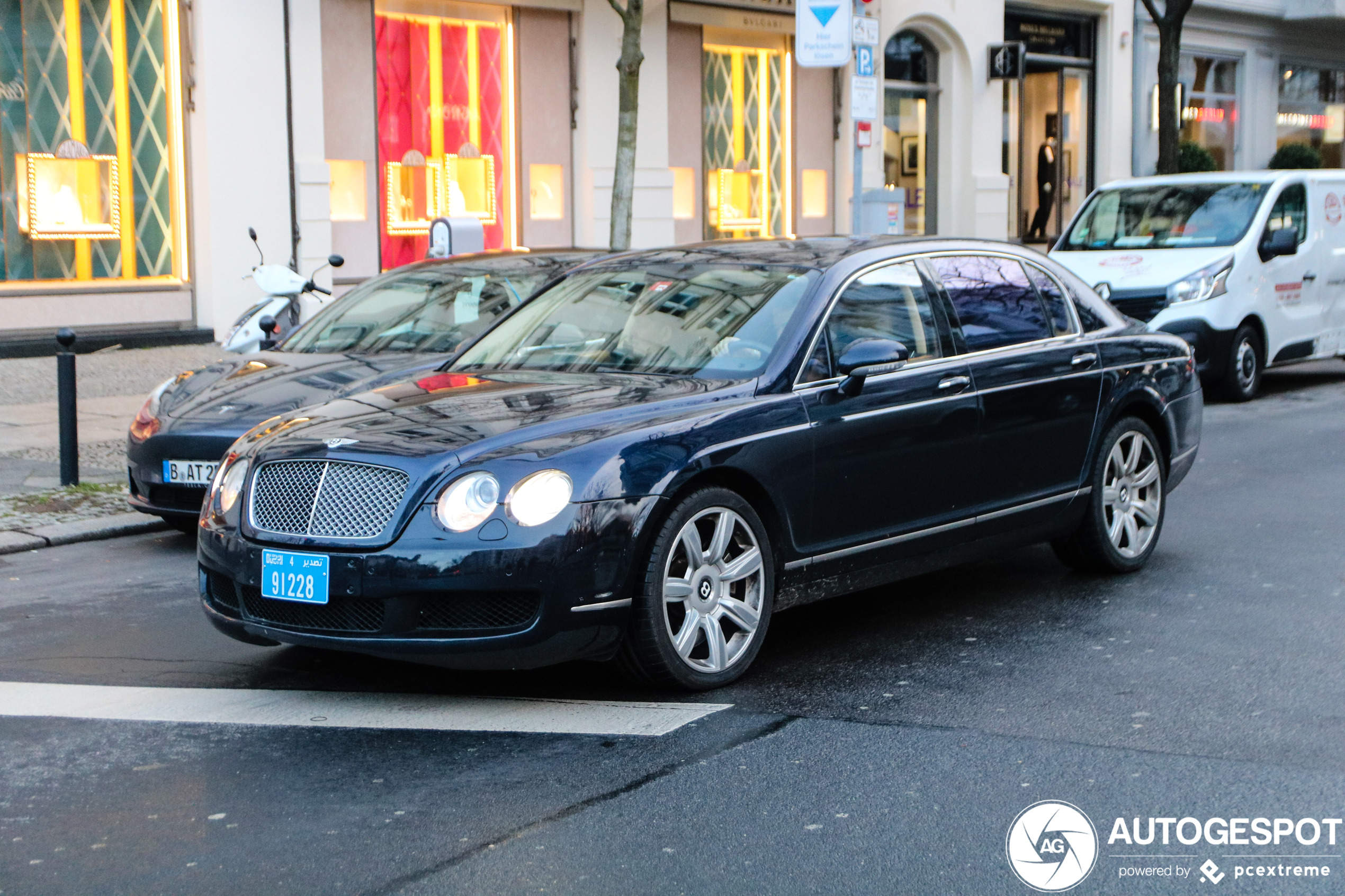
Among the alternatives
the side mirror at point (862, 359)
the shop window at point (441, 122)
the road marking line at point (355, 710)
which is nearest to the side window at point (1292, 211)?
the shop window at point (441, 122)

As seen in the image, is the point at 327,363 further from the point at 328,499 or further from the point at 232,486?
the point at 328,499

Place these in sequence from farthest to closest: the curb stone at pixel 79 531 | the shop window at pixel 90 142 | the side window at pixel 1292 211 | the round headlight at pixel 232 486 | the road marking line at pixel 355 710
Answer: the shop window at pixel 90 142, the side window at pixel 1292 211, the curb stone at pixel 79 531, the round headlight at pixel 232 486, the road marking line at pixel 355 710

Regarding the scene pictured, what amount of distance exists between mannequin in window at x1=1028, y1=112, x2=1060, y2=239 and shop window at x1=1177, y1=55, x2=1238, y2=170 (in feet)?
12.4

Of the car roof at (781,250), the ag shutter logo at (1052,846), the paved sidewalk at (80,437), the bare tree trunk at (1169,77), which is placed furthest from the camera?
the bare tree trunk at (1169,77)

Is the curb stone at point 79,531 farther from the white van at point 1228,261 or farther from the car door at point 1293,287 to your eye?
the car door at point 1293,287

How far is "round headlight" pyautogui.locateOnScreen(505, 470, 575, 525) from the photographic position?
16.3 ft

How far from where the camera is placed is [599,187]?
810 inches

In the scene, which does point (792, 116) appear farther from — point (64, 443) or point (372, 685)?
point (372, 685)

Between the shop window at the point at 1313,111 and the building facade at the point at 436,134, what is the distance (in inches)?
300

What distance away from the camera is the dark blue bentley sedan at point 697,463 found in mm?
5000

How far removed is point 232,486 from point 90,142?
11996 millimetres

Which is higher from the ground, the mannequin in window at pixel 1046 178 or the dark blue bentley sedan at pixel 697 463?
the mannequin in window at pixel 1046 178

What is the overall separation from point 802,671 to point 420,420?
61.7 inches

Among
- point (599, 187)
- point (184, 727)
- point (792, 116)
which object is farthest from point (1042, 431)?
point (792, 116)
